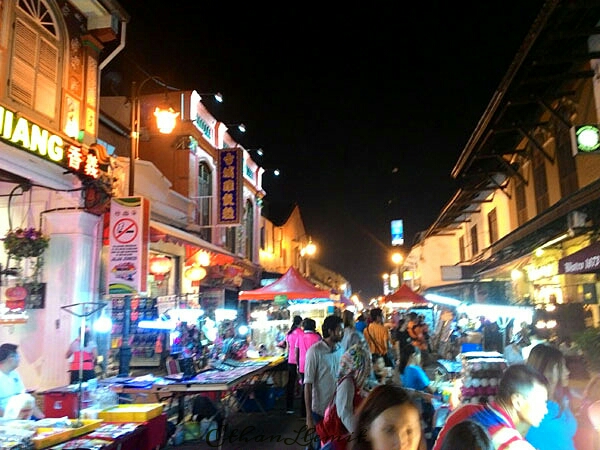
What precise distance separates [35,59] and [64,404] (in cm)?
614

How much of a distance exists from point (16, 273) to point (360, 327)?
8546 mm

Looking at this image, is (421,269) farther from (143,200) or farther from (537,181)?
(143,200)

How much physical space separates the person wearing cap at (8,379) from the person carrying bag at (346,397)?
4030 mm

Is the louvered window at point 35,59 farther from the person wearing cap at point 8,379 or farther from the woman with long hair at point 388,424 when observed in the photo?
the woman with long hair at point 388,424

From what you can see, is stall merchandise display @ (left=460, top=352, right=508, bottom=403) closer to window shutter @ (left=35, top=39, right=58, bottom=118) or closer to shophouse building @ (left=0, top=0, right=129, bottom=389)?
shophouse building @ (left=0, top=0, right=129, bottom=389)

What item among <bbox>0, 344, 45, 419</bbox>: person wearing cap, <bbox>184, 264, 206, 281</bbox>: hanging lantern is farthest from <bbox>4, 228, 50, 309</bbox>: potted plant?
<bbox>184, 264, 206, 281</bbox>: hanging lantern

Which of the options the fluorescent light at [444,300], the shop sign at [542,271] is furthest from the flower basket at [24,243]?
the fluorescent light at [444,300]

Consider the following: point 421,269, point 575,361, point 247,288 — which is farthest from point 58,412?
point 421,269

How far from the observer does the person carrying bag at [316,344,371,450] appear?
3875 mm

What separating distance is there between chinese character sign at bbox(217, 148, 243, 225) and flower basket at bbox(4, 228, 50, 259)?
9.02 meters

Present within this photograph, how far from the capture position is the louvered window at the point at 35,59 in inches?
351

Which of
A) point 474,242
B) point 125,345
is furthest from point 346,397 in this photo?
point 474,242

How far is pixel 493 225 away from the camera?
69.7ft

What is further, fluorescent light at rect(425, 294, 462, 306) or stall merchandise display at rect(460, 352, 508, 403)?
fluorescent light at rect(425, 294, 462, 306)
